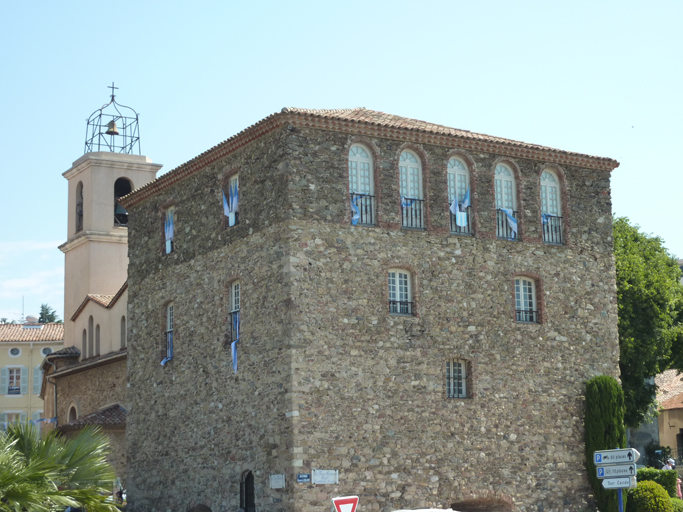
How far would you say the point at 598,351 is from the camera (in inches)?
1208

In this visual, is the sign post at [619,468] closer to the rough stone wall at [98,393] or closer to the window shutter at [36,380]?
the rough stone wall at [98,393]

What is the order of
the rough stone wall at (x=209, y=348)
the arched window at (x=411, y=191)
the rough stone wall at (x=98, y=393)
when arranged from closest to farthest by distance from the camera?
the rough stone wall at (x=209, y=348)
the arched window at (x=411, y=191)
the rough stone wall at (x=98, y=393)

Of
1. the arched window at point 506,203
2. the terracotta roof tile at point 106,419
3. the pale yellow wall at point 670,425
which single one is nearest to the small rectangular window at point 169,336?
the terracotta roof tile at point 106,419

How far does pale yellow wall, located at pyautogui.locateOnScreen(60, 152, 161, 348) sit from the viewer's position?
46.6 m

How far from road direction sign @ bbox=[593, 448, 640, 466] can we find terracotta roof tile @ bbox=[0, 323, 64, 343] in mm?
55589

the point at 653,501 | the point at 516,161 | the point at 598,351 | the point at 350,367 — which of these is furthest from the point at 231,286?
the point at 653,501

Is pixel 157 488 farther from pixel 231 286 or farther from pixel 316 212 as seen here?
→ pixel 316 212

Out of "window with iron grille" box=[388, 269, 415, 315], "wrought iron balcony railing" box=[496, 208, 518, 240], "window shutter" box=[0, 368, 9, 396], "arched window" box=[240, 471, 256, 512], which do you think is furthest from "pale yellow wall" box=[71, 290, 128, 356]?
"window shutter" box=[0, 368, 9, 396]

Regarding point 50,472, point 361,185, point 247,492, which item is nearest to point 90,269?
point 247,492

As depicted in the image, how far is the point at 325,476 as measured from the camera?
84.0 ft

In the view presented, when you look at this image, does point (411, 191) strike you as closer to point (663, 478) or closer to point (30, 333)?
point (663, 478)

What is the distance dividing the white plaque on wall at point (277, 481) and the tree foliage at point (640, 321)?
1896 centimetres

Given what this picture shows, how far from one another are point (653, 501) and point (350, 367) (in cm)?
1046

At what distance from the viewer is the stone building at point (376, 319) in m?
26.3
